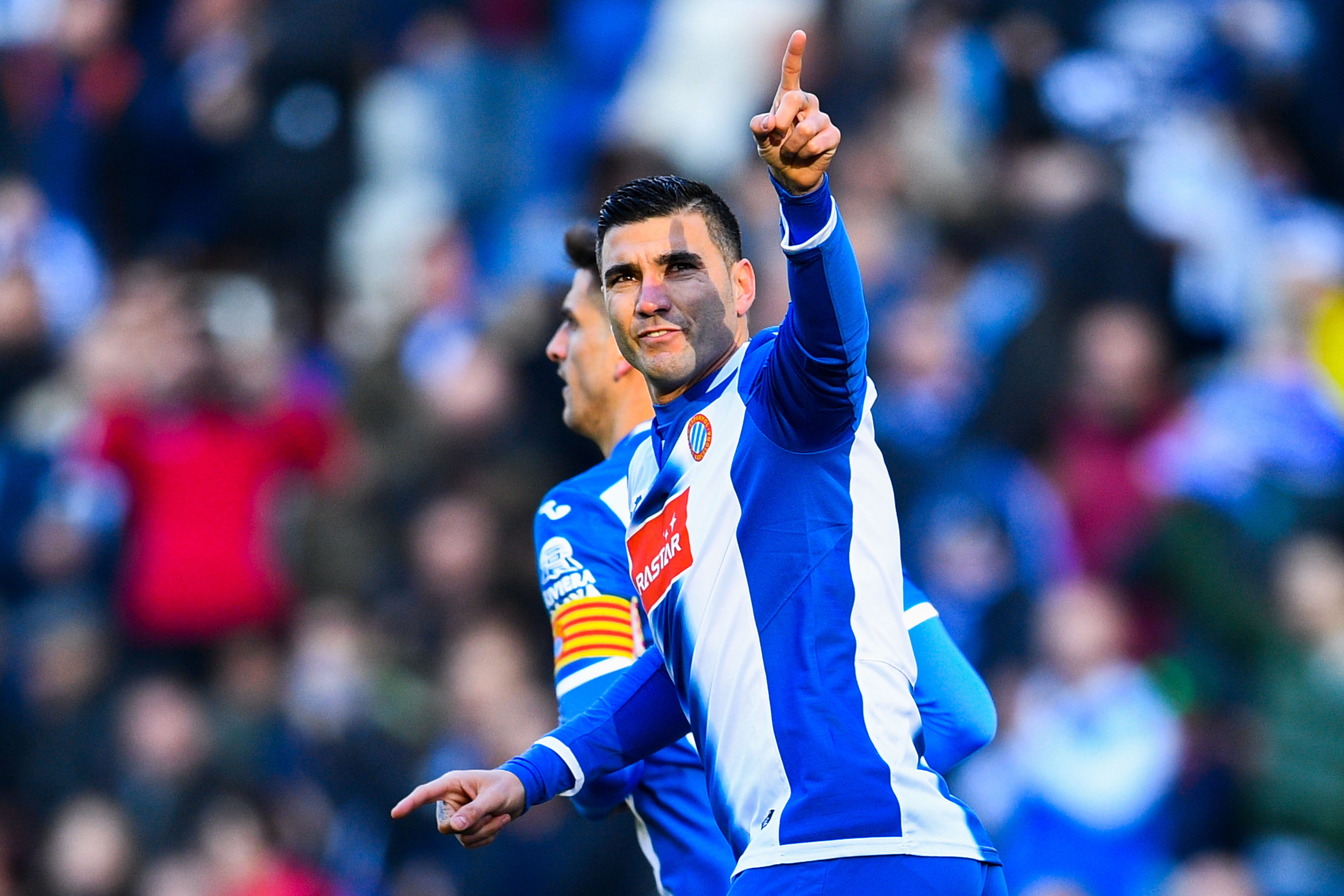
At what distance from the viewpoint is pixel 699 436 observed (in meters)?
3.75

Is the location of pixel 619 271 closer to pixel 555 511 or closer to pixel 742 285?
pixel 742 285

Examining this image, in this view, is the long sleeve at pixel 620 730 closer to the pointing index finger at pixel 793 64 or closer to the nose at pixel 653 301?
the nose at pixel 653 301

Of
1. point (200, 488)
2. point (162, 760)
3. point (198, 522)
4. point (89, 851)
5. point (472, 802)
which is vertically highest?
point (200, 488)

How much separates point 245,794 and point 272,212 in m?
4.20

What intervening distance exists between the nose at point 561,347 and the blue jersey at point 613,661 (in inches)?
17.5

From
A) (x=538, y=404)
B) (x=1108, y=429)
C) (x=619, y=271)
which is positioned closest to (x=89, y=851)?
(x=538, y=404)

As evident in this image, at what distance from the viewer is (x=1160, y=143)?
966 centimetres

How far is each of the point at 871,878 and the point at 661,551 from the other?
816 millimetres

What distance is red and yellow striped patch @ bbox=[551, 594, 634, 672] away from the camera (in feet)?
15.5

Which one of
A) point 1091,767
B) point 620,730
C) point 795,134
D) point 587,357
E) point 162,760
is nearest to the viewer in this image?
point 795,134

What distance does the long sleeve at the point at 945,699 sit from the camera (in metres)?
4.11

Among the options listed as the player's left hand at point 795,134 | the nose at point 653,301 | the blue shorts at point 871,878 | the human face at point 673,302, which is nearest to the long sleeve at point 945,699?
the blue shorts at point 871,878

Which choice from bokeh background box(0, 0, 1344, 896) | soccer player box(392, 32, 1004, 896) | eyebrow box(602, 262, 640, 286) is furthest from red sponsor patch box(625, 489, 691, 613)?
bokeh background box(0, 0, 1344, 896)

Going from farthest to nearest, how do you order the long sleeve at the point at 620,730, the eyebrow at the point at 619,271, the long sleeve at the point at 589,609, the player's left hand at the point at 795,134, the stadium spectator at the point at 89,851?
1. the stadium spectator at the point at 89,851
2. the long sleeve at the point at 589,609
3. the long sleeve at the point at 620,730
4. the eyebrow at the point at 619,271
5. the player's left hand at the point at 795,134
